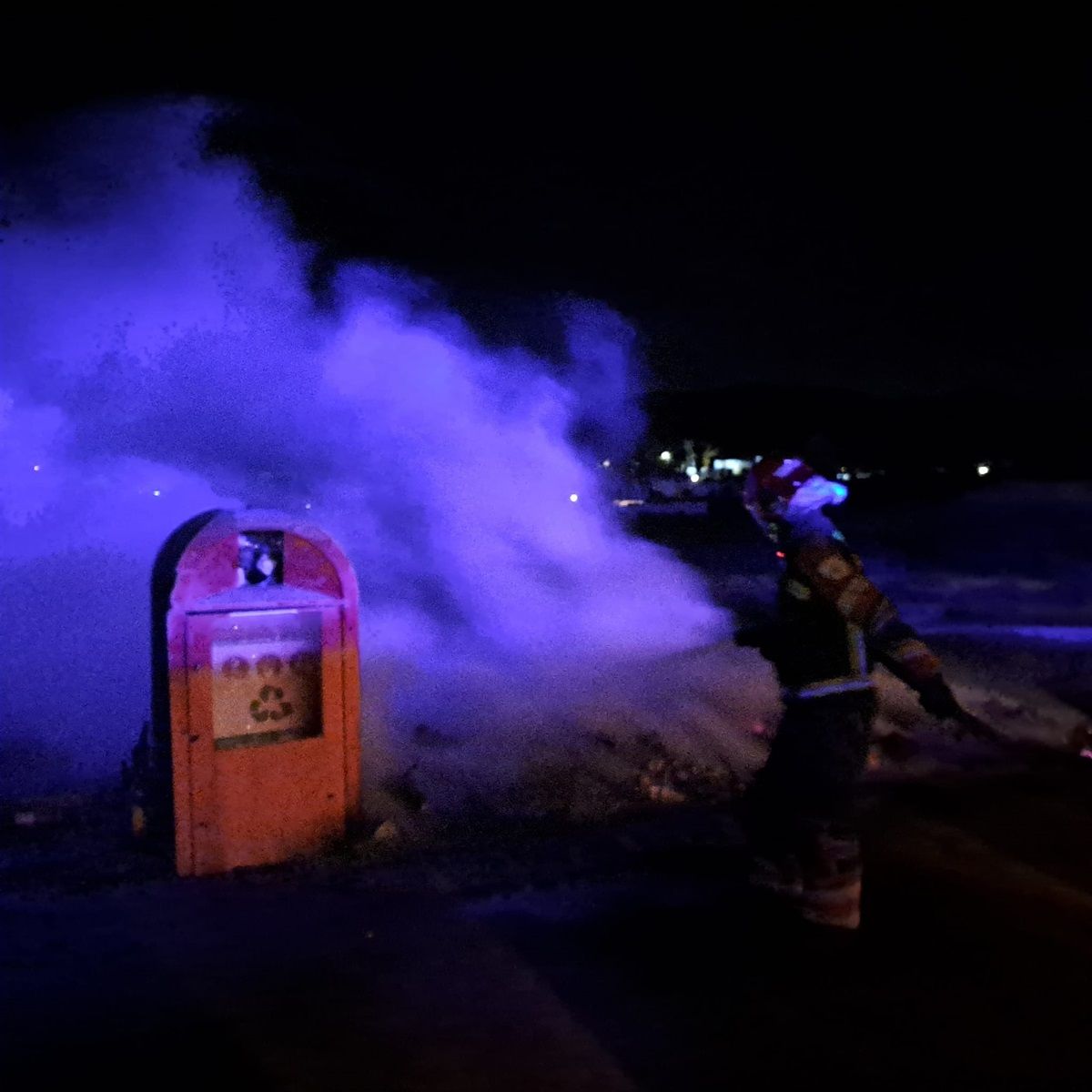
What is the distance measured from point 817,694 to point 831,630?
0.26 metres

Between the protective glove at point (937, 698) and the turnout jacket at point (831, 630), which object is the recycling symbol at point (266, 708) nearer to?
the turnout jacket at point (831, 630)

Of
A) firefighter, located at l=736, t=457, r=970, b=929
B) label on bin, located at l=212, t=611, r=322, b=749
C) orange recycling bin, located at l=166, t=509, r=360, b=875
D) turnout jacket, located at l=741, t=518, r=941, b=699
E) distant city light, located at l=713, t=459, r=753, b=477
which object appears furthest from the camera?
distant city light, located at l=713, t=459, r=753, b=477

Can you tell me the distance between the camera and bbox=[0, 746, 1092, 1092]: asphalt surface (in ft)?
10.6

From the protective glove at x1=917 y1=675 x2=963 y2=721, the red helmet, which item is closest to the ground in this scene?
the protective glove at x1=917 y1=675 x2=963 y2=721

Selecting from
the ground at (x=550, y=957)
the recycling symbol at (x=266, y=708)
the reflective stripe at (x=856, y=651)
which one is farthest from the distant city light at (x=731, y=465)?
the reflective stripe at (x=856, y=651)

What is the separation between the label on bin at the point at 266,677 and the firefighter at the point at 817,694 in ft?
6.89

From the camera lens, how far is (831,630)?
13.9 ft

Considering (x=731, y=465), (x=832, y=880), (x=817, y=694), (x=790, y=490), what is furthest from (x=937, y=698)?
(x=731, y=465)

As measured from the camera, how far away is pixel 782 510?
14.2ft

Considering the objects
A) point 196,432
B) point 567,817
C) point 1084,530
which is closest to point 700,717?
point 567,817

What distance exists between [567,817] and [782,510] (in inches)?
88.3

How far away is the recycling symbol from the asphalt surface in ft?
2.24

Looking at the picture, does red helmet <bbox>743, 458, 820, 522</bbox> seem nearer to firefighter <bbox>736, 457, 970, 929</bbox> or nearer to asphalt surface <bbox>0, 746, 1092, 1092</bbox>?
firefighter <bbox>736, 457, 970, 929</bbox>

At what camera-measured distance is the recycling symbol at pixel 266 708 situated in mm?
4941
